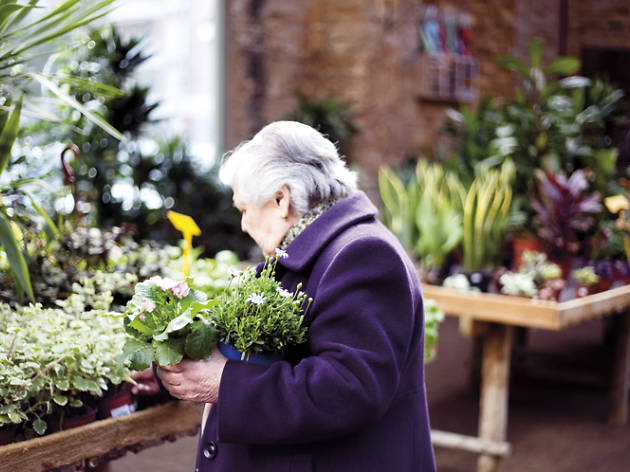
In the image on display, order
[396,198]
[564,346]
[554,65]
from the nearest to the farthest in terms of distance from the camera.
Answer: [396,198], [554,65], [564,346]

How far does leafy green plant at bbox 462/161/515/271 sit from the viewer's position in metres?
3.78

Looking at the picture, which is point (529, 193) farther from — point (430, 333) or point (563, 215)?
point (430, 333)

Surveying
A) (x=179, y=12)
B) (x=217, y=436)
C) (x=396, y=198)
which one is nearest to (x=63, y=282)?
(x=217, y=436)

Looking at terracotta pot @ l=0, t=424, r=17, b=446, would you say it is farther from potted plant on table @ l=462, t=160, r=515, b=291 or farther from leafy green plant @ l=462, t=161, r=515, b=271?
leafy green plant @ l=462, t=161, r=515, b=271

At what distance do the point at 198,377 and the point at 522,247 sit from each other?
2.72 meters

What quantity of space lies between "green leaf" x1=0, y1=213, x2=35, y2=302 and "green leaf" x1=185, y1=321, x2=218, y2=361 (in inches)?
25.4

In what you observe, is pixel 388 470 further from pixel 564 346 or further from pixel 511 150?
pixel 564 346

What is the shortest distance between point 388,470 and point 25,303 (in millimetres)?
1264

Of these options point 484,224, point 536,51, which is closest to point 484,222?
point 484,224

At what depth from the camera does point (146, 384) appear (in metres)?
2.03

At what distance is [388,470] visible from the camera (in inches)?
61.9

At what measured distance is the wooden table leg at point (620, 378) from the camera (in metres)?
4.33

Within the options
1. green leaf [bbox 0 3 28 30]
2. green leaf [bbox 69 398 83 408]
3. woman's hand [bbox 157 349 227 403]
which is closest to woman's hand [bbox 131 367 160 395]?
green leaf [bbox 69 398 83 408]

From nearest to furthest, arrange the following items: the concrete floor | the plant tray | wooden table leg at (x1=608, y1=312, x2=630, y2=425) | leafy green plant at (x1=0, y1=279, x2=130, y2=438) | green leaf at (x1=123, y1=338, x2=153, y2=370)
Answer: green leaf at (x1=123, y1=338, x2=153, y2=370), leafy green plant at (x1=0, y1=279, x2=130, y2=438), the plant tray, the concrete floor, wooden table leg at (x1=608, y1=312, x2=630, y2=425)
